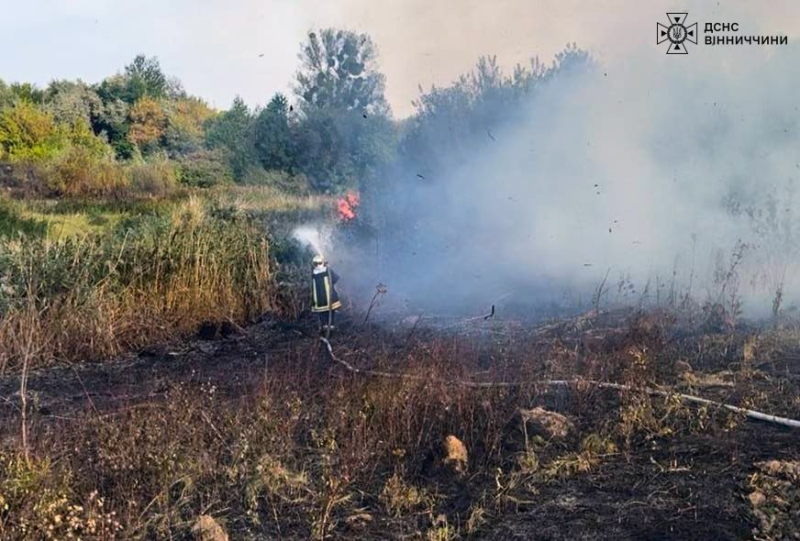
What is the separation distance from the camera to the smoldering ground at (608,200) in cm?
916

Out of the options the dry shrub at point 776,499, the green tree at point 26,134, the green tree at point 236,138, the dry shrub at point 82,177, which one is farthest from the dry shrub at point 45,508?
the green tree at point 26,134

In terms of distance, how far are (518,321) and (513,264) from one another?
10.5 feet

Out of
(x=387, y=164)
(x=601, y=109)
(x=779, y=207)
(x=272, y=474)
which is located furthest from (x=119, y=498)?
(x=387, y=164)

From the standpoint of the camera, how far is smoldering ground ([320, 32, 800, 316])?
9164 millimetres

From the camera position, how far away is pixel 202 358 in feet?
25.4

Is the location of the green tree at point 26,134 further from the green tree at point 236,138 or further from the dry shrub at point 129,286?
the dry shrub at point 129,286

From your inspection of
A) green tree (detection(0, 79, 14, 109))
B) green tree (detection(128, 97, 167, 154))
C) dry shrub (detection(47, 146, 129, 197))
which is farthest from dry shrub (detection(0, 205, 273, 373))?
green tree (detection(128, 97, 167, 154))

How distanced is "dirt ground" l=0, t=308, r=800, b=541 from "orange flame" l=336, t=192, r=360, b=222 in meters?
3.39

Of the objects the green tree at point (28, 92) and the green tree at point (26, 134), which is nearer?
the green tree at point (26, 134)

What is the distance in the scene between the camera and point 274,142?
2691 centimetres

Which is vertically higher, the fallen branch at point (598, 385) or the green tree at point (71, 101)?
the green tree at point (71, 101)

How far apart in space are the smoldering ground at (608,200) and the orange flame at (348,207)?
0.33 metres

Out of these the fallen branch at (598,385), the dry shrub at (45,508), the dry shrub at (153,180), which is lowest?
→ the fallen branch at (598,385)

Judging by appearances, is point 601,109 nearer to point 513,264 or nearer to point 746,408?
point 513,264
